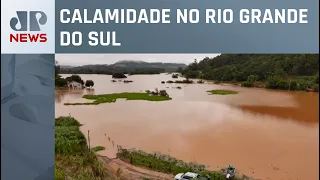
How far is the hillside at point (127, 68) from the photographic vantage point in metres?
4.25

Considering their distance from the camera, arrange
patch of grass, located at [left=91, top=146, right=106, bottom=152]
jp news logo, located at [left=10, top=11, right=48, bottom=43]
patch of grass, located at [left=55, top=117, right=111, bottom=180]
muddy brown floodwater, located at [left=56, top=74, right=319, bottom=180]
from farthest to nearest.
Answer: patch of grass, located at [left=91, top=146, right=106, bottom=152]
muddy brown floodwater, located at [left=56, top=74, right=319, bottom=180]
patch of grass, located at [left=55, top=117, right=111, bottom=180]
jp news logo, located at [left=10, top=11, right=48, bottom=43]

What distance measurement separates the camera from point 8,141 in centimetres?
328

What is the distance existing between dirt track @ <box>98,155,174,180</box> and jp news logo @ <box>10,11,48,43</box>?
1829 millimetres

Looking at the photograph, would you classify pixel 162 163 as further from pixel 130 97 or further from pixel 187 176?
pixel 130 97

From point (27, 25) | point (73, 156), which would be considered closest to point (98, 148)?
point (73, 156)

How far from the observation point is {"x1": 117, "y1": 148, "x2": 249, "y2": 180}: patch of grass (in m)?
4.23

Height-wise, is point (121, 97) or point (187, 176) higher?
point (121, 97)

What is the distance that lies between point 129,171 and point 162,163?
1.45 feet

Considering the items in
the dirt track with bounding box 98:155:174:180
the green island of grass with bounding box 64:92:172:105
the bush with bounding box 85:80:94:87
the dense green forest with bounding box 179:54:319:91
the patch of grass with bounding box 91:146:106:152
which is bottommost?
the dirt track with bounding box 98:155:174:180

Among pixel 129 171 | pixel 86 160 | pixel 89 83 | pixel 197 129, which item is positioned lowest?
pixel 129 171

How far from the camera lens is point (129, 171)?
4.30 metres

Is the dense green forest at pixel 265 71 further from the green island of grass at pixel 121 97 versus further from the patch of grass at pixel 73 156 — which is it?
the patch of grass at pixel 73 156

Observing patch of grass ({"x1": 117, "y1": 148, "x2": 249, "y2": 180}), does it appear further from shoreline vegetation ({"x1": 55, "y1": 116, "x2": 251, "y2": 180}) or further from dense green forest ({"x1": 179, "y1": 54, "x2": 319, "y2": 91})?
dense green forest ({"x1": 179, "y1": 54, "x2": 319, "y2": 91})

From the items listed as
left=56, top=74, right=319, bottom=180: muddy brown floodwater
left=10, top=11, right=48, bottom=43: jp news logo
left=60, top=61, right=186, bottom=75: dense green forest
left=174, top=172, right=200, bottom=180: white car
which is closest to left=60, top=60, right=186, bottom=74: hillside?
left=60, top=61, right=186, bottom=75: dense green forest
